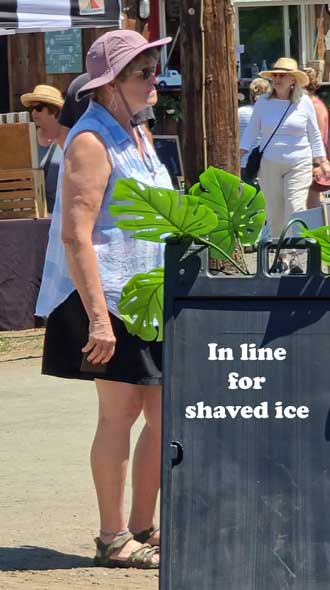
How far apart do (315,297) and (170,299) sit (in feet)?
1.19

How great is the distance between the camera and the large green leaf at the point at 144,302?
355 cm

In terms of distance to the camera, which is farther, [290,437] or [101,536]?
[101,536]

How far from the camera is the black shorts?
4445 millimetres

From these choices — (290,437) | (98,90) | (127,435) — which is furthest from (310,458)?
(98,90)

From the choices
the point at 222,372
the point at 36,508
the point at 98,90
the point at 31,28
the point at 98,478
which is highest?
the point at 31,28

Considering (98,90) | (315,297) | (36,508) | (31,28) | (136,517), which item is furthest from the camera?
(31,28)

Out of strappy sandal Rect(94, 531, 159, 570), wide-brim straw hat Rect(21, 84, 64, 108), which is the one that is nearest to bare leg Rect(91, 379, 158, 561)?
strappy sandal Rect(94, 531, 159, 570)

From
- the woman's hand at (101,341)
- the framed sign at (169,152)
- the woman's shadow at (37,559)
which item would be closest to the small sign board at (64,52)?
the framed sign at (169,152)

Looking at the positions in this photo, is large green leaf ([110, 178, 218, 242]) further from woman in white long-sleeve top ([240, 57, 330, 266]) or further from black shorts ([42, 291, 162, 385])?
woman in white long-sleeve top ([240, 57, 330, 266])

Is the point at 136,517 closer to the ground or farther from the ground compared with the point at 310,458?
closer to the ground

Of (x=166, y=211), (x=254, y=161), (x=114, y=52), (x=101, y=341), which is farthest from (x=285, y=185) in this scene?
(x=166, y=211)

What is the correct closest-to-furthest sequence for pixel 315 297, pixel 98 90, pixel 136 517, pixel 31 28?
pixel 315 297, pixel 98 90, pixel 136 517, pixel 31 28

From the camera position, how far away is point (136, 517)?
4.80 metres

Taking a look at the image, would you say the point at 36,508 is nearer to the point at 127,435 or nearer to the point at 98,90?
the point at 127,435
